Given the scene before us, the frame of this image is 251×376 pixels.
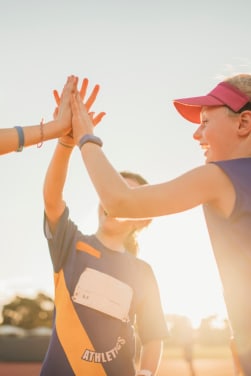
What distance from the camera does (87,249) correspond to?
13.8 ft

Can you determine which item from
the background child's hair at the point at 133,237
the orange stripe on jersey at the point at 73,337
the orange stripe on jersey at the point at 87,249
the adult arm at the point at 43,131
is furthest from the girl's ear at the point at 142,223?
the adult arm at the point at 43,131

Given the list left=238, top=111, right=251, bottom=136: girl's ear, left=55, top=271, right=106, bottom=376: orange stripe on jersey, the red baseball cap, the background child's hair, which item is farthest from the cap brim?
the background child's hair

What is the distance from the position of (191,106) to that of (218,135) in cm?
56

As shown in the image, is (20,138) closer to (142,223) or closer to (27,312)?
(142,223)

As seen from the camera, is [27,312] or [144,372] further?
[27,312]

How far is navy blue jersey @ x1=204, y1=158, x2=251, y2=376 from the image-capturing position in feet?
7.69

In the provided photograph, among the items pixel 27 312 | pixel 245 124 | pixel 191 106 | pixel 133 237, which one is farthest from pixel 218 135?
pixel 27 312

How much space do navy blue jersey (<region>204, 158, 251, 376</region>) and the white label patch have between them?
66.5 inches

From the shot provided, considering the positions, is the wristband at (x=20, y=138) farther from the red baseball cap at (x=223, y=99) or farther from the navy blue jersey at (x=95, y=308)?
the red baseball cap at (x=223, y=99)

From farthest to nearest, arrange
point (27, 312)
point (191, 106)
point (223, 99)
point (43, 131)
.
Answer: point (27, 312) < point (43, 131) < point (191, 106) < point (223, 99)

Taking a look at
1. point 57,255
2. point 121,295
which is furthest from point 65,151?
point 121,295

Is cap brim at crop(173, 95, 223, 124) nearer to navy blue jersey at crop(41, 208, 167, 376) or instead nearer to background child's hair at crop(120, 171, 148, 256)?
navy blue jersey at crop(41, 208, 167, 376)

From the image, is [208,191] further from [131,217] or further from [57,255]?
[57,255]

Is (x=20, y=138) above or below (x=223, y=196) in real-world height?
above
